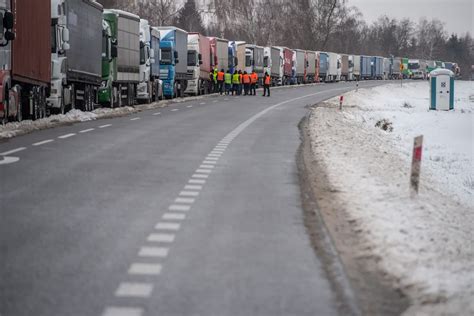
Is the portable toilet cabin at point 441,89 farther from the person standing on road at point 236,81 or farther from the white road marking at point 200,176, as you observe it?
the white road marking at point 200,176

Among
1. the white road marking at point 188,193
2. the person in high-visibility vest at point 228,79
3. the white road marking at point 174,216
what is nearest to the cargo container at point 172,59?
the person in high-visibility vest at point 228,79

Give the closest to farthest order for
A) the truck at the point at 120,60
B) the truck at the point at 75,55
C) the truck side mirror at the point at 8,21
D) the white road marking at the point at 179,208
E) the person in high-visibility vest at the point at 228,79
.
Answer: the white road marking at the point at 179,208 → the truck side mirror at the point at 8,21 → the truck at the point at 75,55 → the truck at the point at 120,60 → the person in high-visibility vest at the point at 228,79

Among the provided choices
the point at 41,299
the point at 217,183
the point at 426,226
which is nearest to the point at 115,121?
the point at 217,183

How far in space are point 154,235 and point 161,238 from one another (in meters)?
0.15

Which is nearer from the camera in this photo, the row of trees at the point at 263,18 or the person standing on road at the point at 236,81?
the person standing on road at the point at 236,81

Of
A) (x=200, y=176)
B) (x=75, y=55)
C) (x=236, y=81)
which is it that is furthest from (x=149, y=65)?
(x=200, y=176)

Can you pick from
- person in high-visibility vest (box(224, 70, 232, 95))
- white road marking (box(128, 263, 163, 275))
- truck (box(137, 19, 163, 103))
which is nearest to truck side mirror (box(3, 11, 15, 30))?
white road marking (box(128, 263, 163, 275))

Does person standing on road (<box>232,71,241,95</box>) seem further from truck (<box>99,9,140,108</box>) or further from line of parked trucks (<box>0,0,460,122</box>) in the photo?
truck (<box>99,9,140,108</box>)

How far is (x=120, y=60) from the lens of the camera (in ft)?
117

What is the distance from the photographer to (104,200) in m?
10.4

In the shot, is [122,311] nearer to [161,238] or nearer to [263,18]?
[161,238]

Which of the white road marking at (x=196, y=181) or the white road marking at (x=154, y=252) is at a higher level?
the white road marking at (x=154, y=252)

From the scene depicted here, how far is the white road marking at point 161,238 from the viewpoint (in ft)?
26.5

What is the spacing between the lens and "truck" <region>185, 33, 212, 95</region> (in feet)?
172
